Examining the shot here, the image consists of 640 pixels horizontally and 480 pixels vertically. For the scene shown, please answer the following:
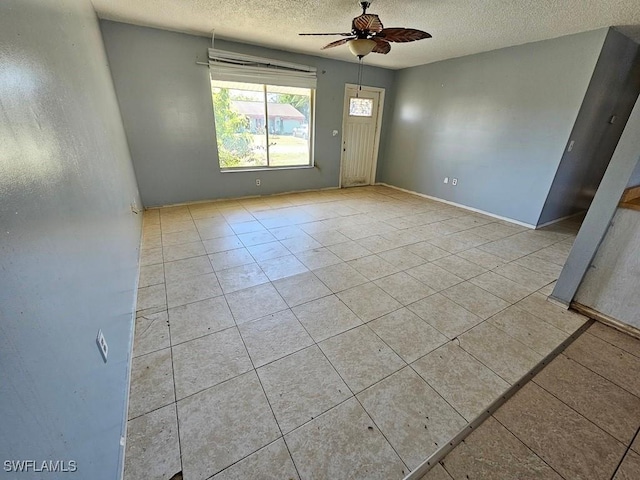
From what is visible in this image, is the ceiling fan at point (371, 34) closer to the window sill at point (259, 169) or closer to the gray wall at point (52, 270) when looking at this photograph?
the gray wall at point (52, 270)

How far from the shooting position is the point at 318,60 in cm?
490

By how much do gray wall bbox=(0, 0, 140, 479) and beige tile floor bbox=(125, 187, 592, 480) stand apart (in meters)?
0.32

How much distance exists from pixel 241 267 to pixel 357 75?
4.70 metres

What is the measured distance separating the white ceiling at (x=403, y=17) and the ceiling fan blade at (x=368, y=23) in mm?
287

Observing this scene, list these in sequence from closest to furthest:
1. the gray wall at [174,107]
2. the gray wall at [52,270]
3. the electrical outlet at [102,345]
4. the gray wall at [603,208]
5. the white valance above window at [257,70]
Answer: the gray wall at [52,270]
the electrical outlet at [102,345]
the gray wall at [603,208]
the gray wall at [174,107]
the white valance above window at [257,70]

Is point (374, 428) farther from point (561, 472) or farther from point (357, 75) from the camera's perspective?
point (357, 75)

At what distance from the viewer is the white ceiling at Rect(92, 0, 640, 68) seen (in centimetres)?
270

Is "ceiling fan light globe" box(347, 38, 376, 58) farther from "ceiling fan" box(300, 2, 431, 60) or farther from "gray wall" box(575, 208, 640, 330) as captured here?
"gray wall" box(575, 208, 640, 330)

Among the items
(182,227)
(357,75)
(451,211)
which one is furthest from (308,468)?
(357,75)

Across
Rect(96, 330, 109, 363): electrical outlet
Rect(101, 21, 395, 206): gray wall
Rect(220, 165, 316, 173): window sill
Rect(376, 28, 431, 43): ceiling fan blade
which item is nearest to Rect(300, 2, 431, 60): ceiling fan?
Rect(376, 28, 431, 43): ceiling fan blade

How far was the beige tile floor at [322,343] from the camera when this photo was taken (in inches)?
50.6

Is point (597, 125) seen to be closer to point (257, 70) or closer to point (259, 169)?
point (257, 70)

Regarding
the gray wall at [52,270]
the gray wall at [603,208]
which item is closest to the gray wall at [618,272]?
the gray wall at [603,208]

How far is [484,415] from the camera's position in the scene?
4.76ft
